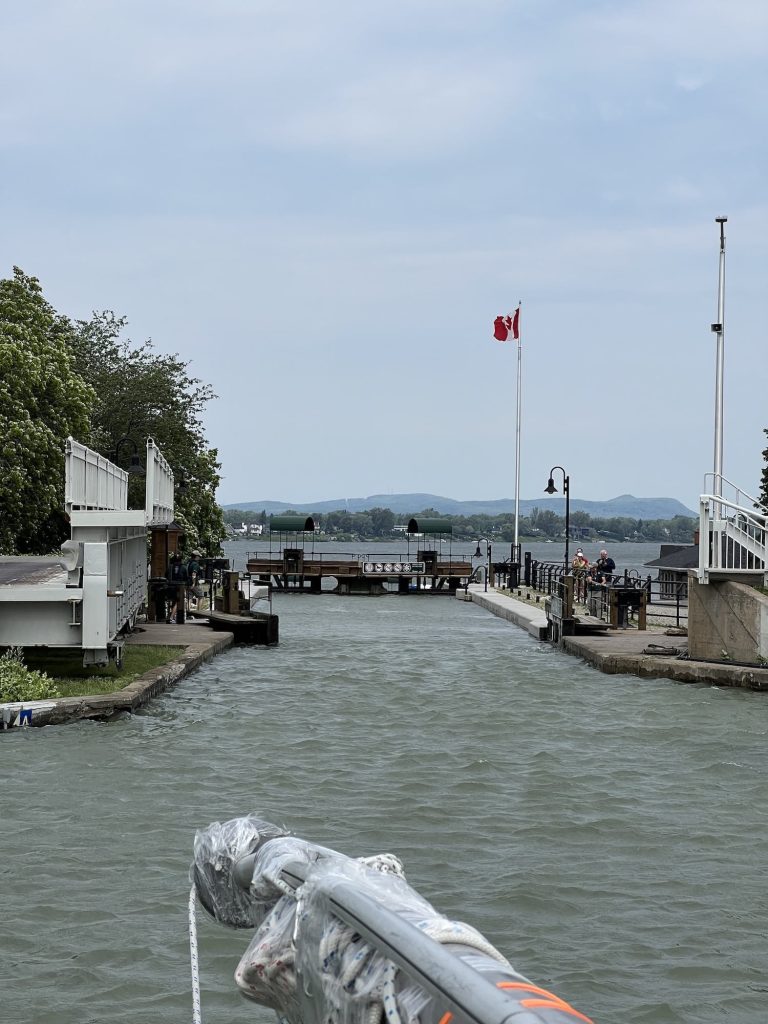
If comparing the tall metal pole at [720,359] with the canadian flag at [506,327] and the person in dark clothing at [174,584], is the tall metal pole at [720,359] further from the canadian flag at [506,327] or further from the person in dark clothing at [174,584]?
the canadian flag at [506,327]

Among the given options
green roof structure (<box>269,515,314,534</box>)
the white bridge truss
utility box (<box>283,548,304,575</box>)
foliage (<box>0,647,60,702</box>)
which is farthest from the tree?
green roof structure (<box>269,515,314,534</box>)

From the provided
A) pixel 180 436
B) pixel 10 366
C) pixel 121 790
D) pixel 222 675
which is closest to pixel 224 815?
pixel 121 790

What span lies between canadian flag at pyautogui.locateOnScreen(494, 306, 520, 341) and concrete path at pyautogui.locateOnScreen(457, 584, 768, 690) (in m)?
30.9

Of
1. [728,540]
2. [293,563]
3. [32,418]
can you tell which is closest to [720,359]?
[728,540]

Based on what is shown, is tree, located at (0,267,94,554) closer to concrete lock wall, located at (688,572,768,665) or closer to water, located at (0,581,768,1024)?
water, located at (0,581,768,1024)

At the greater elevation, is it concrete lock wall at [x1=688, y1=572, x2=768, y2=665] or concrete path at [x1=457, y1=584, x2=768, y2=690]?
concrete lock wall at [x1=688, y1=572, x2=768, y2=665]

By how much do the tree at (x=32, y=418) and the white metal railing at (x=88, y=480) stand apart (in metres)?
8.85

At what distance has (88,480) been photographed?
19.7 m

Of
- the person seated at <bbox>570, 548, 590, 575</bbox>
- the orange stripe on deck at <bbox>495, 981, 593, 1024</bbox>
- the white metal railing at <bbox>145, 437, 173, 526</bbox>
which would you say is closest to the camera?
the orange stripe on deck at <bbox>495, 981, 593, 1024</bbox>

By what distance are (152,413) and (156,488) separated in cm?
2567

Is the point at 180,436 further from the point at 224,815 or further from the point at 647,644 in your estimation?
the point at 224,815

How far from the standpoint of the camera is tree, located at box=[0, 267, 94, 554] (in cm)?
3350

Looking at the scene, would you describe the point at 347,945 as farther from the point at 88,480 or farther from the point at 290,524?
the point at 290,524

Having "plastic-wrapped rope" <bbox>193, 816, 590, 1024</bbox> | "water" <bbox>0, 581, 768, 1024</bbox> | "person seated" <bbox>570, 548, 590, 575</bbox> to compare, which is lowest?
"water" <bbox>0, 581, 768, 1024</bbox>
